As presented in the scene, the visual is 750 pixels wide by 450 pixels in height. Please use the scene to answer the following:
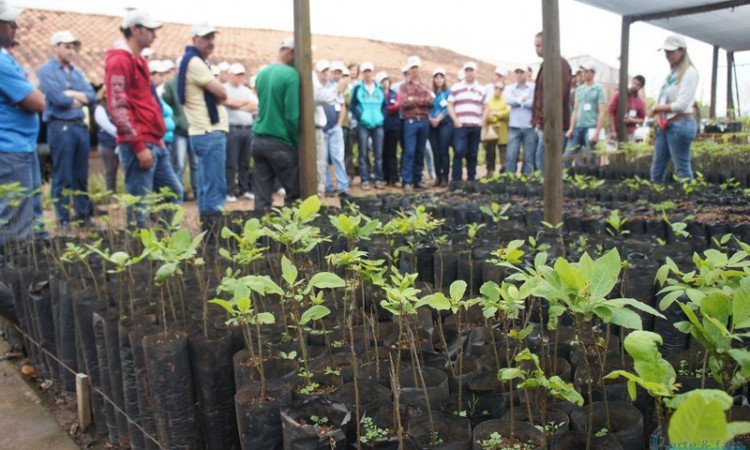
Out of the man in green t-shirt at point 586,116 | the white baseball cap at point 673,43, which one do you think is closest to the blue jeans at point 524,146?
the man in green t-shirt at point 586,116

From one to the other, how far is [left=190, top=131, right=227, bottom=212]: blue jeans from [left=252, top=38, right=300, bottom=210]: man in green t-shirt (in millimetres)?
292

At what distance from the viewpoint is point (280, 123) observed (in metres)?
4.95

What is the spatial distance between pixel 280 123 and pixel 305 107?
264 millimetres

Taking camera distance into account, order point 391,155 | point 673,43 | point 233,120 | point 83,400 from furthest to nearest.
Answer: point 391,155, point 233,120, point 673,43, point 83,400

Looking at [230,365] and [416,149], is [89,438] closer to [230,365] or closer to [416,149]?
[230,365]

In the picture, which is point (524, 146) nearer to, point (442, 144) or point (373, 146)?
point (442, 144)

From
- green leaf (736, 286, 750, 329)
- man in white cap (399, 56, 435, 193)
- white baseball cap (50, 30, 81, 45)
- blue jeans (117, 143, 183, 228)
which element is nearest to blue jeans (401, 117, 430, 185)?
man in white cap (399, 56, 435, 193)

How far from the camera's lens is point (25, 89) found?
13.8 feet

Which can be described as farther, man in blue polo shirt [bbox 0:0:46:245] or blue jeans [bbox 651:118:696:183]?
blue jeans [bbox 651:118:696:183]

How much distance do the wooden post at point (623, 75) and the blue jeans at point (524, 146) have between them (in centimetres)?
185

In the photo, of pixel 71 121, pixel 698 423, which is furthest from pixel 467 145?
pixel 698 423

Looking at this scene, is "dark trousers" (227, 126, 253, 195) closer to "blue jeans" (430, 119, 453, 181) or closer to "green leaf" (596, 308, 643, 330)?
"blue jeans" (430, 119, 453, 181)

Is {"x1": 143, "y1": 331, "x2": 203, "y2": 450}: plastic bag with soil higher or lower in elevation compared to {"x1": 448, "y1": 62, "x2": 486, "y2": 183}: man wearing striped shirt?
lower

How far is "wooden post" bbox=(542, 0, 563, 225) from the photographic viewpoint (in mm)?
3219
